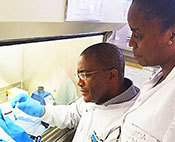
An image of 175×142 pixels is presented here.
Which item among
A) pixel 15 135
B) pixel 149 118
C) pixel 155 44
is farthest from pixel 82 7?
pixel 15 135

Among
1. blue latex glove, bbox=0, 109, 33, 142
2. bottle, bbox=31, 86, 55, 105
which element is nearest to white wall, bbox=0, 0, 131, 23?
blue latex glove, bbox=0, 109, 33, 142

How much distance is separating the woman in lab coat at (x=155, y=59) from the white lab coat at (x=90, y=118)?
29cm

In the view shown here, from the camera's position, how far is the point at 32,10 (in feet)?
2.25

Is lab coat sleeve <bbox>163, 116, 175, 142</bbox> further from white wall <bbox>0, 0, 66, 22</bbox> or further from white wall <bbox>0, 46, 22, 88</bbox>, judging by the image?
white wall <bbox>0, 46, 22, 88</bbox>

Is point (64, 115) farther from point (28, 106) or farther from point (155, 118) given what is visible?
point (155, 118)

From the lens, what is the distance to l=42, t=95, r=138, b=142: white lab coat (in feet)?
3.60

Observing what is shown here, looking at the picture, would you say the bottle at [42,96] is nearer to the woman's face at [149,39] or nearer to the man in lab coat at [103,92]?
the man in lab coat at [103,92]

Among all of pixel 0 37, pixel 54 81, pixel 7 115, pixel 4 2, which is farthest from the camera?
pixel 54 81

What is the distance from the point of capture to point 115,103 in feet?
3.83

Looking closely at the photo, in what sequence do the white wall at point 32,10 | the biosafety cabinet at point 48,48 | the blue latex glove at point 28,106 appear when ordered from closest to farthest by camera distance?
the white wall at point 32,10, the biosafety cabinet at point 48,48, the blue latex glove at point 28,106

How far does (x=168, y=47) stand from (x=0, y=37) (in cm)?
63

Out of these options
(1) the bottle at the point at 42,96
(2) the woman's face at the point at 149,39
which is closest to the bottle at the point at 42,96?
(1) the bottle at the point at 42,96

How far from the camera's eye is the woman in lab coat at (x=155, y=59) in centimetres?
68

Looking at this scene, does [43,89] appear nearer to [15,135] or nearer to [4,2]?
[15,135]
